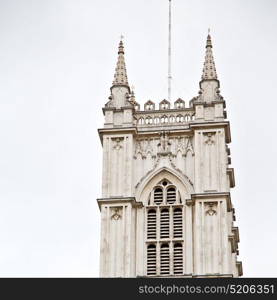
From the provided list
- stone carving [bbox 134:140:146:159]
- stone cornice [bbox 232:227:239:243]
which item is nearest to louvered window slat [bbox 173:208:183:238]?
stone carving [bbox 134:140:146:159]

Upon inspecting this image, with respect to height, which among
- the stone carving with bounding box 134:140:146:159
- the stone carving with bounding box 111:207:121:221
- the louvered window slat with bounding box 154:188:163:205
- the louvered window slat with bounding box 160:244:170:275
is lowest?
the louvered window slat with bounding box 160:244:170:275

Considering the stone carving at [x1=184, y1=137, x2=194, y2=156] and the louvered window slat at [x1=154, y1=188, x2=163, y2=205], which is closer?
the louvered window slat at [x1=154, y1=188, x2=163, y2=205]

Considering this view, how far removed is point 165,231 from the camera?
2411 inches

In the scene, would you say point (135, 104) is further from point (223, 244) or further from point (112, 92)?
point (223, 244)

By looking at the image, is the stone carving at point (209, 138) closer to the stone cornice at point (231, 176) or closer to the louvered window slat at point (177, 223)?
the stone cornice at point (231, 176)

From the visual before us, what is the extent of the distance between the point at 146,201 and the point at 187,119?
4994 mm

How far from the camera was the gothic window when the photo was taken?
60.3 metres

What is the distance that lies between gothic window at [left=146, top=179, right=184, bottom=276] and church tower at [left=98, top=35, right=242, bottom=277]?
0.15ft

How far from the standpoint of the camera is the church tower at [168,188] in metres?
60.4

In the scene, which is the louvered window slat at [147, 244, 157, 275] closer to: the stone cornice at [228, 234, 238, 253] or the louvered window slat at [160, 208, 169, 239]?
the louvered window slat at [160, 208, 169, 239]

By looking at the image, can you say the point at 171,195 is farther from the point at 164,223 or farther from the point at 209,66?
the point at 209,66

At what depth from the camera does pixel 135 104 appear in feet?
216

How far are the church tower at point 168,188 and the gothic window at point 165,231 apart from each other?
0.05 meters

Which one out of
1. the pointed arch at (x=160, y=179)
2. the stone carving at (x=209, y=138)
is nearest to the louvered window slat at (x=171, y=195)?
the pointed arch at (x=160, y=179)
